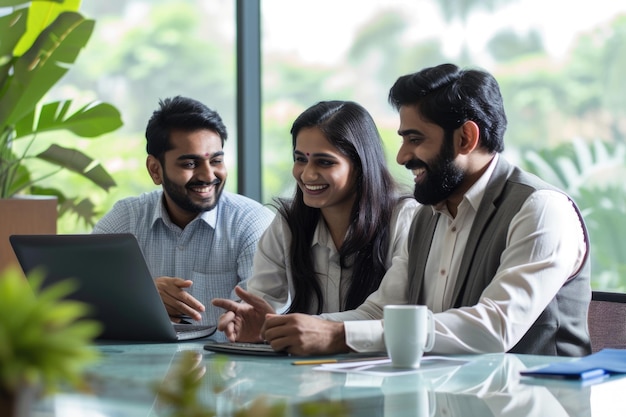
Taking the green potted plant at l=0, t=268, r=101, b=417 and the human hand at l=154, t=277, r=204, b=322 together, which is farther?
the human hand at l=154, t=277, r=204, b=322

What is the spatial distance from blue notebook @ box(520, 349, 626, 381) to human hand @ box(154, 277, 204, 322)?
1027 millimetres

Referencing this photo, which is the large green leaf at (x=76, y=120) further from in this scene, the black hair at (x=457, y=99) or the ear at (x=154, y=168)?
the black hair at (x=457, y=99)

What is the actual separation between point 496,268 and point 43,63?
2751mm

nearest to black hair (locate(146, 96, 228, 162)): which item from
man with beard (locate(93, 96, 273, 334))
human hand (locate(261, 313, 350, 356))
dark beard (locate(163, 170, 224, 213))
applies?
man with beard (locate(93, 96, 273, 334))

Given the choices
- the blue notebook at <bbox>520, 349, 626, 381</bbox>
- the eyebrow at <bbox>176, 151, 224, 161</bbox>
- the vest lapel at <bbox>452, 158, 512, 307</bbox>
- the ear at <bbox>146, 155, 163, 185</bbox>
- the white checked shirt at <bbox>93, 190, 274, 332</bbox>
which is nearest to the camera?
the blue notebook at <bbox>520, 349, 626, 381</bbox>

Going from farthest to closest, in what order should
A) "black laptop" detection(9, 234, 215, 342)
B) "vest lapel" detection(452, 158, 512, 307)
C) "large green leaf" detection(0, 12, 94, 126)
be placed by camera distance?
"large green leaf" detection(0, 12, 94, 126) → "vest lapel" detection(452, 158, 512, 307) → "black laptop" detection(9, 234, 215, 342)

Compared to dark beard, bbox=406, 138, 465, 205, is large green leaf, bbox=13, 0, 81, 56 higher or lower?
higher

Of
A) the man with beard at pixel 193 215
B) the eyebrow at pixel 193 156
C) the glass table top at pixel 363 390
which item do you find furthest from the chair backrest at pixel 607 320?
the eyebrow at pixel 193 156

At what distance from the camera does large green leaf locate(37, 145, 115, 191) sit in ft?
14.0

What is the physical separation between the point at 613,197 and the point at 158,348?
3.05m

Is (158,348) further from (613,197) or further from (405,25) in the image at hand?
(405,25)

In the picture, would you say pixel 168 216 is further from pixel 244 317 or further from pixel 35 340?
pixel 35 340

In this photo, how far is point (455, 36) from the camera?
4816mm

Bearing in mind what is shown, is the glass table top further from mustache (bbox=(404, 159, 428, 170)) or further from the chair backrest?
mustache (bbox=(404, 159, 428, 170))
